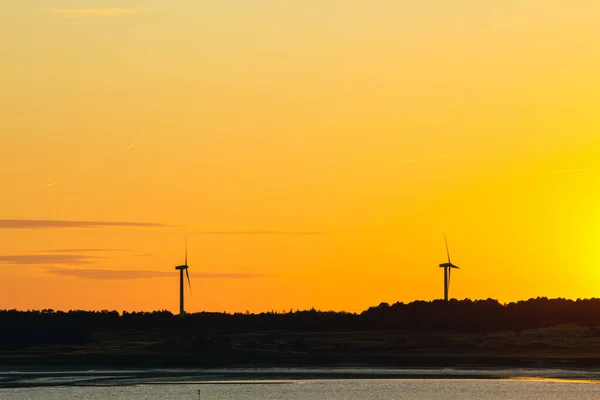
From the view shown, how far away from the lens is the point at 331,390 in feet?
366

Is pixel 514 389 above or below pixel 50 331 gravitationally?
below

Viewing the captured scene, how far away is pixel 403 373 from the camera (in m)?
129

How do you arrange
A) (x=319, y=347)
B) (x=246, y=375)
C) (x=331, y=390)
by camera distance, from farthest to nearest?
(x=319, y=347) < (x=246, y=375) < (x=331, y=390)

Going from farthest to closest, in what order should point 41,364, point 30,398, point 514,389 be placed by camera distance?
point 41,364 < point 514,389 < point 30,398

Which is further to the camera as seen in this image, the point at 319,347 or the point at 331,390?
the point at 319,347

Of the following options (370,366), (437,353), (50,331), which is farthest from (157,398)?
(50,331)

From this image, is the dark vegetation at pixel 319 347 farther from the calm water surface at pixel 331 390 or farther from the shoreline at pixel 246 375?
the calm water surface at pixel 331 390

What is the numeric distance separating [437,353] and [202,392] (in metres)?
49.4

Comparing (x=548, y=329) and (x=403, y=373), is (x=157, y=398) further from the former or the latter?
(x=548, y=329)

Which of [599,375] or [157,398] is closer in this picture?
[157,398]

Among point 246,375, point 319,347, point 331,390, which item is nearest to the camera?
point 331,390

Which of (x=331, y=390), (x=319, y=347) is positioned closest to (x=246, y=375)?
(x=331, y=390)

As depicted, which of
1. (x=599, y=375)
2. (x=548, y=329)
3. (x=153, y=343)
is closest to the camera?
(x=599, y=375)

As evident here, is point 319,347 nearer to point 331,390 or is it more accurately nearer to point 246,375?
point 246,375
